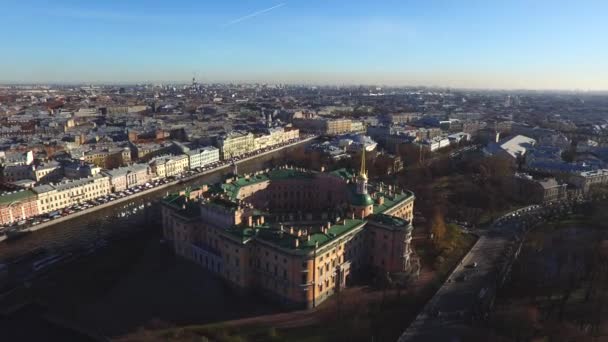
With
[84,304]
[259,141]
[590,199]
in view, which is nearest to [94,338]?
[84,304]

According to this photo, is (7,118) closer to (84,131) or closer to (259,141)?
(84,131)

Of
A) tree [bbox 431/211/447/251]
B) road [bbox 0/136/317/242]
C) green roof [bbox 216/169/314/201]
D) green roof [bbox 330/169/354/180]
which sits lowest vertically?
road [bbox 0/136/317/242]

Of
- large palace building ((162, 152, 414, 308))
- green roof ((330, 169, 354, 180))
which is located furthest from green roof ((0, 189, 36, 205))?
green roof ((330, 169, 354, 180))

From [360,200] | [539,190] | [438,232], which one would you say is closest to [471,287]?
[438,232]

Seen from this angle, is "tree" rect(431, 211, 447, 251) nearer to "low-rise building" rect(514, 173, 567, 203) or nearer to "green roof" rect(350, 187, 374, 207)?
"green roof" rect(350, 187, 374, 207)

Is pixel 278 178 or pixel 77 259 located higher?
pixel 278 178

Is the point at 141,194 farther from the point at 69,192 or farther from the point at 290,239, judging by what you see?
the point at 290,239

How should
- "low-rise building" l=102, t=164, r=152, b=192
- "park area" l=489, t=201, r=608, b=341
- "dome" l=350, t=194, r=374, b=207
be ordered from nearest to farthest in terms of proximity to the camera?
"park area" l=489, t=201, r=608, b=341 < "dome" l=350, t=194, r=374, b=207 < "low-rise building" l=102, t=164, r=152, b=192

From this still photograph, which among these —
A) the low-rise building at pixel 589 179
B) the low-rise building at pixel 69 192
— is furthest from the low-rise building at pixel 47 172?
the low-rise building at pixel 589 179
